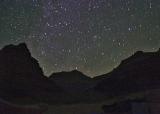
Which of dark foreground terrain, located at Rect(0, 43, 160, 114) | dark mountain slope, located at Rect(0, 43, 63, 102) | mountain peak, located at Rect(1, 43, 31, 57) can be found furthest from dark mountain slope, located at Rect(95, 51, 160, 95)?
mountain peak, located at Rect(1, 43, 31, 57)

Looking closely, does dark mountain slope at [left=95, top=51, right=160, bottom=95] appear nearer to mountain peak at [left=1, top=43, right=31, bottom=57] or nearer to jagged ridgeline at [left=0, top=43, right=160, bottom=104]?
jagged ridgeline at [left=0, top=43, right=160, bottom=104]

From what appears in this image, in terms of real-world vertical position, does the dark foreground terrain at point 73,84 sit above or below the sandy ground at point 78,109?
above

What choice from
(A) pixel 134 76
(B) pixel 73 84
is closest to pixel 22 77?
(B) pixel 73 84

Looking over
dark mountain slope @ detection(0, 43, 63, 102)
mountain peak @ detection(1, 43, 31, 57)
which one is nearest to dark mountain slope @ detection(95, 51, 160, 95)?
dark mountain slope @ detection(0, 43, 63, 102)

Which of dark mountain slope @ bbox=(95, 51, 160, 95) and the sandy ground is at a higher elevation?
dark mountain slope @ bbox=(95, 51, 160, 95)

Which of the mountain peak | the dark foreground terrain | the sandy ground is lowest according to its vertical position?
the sandy ground

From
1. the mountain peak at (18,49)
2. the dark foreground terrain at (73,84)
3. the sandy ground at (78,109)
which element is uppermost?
the mountain peak at (18,49)

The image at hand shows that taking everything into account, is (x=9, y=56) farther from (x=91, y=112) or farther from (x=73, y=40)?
(x=91, y=112)

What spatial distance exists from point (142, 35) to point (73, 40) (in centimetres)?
28

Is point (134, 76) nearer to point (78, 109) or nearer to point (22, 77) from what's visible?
point (78, 109)

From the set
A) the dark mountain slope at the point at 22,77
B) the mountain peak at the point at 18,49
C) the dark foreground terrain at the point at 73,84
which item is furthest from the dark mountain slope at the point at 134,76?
the mountain peak at the point at 18,49

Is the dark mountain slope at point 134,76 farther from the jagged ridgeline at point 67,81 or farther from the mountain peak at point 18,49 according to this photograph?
the mountain peak at point 18,49

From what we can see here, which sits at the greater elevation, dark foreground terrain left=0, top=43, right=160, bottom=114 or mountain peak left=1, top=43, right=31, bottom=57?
mountain peak left=1, top=43, right=31, bottom=57

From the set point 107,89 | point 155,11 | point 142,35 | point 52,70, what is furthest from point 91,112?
point 155,11
